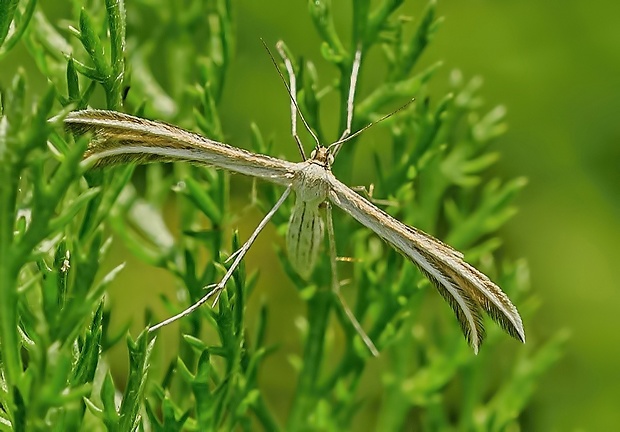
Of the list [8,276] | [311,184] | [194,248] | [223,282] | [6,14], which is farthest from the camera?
[194,248]

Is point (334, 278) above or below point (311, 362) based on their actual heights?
above

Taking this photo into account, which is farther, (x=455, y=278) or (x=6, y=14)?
(x=455, y=278)

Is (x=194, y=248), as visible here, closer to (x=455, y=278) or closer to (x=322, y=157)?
(x=322, y=157)

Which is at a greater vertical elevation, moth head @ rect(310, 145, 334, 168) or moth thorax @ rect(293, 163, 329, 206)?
moth head @ rect(310, 145, 334, 168)

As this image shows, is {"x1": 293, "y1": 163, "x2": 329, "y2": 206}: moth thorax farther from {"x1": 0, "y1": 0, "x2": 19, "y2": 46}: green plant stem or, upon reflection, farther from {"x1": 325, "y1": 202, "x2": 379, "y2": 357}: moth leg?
{"x1": 0, "y1": 0, "x2": 19, "y2": 46}: green plant stem

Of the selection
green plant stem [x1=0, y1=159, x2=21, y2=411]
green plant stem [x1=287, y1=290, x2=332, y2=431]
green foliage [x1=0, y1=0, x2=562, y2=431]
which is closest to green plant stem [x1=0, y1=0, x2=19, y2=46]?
green foliage [x1=0, y1=0, x2=562, y2=431]

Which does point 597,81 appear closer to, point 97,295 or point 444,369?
point 444,369

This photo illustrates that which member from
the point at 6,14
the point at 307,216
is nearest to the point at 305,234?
the point at 307,216
